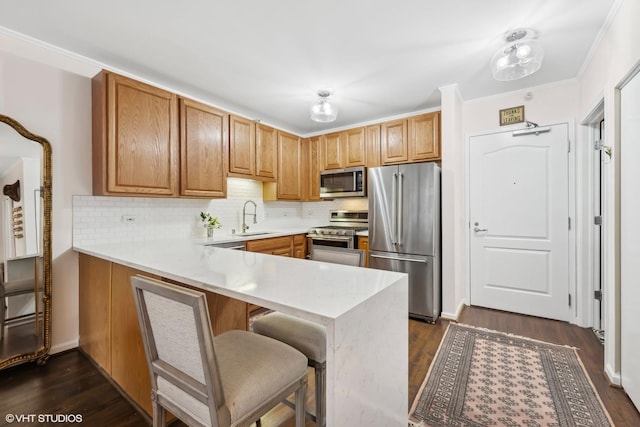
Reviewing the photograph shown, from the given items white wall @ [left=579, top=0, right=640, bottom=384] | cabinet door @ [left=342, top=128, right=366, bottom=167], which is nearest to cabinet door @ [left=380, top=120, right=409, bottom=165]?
cabinet door @ [left=342, top=128, right=366, bottom=167]

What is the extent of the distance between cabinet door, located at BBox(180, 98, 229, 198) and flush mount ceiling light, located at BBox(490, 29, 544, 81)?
2.64 metres

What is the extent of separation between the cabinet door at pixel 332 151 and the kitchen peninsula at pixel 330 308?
8.59 feet

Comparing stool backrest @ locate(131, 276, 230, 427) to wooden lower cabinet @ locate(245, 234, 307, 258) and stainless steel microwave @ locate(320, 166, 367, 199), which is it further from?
stainless steel microwave @ locate(320, 166, 367, 199)

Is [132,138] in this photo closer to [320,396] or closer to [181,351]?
[181,351]

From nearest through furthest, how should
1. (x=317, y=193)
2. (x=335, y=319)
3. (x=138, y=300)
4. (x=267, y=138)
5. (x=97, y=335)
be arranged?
(x=335, y=319)
(x=138, y=300)
(x=97, y=335)
(x=267, y=138)
(x=317, y=193)

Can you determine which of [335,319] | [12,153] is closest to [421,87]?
[335,319]

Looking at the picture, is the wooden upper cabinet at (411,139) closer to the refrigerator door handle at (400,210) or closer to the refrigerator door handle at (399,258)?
the refrigerator door handle at (400,210)

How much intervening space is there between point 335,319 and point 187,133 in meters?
2.71

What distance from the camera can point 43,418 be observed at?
1615 millimetres

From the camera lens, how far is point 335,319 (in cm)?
80

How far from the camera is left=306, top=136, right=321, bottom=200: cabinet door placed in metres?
4.36

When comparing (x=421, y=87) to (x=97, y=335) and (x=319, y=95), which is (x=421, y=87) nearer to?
(x=319, y=95)

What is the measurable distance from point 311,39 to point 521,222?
9.26 feet

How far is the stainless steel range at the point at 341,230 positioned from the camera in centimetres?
364
